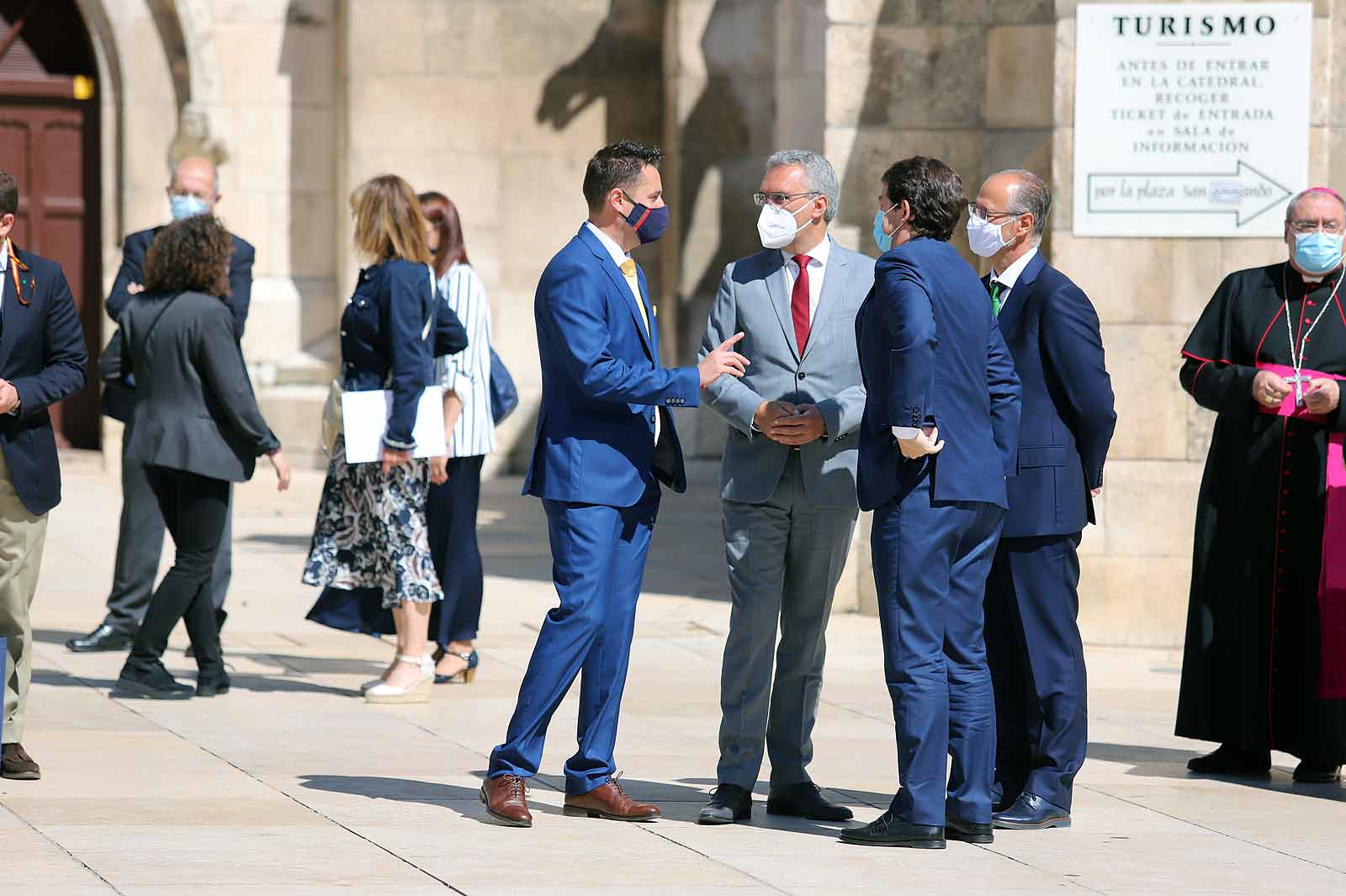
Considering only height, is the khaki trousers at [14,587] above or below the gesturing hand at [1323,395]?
below

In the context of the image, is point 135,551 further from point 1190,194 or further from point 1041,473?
point 1190,194

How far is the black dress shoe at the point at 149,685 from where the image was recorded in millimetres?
8188

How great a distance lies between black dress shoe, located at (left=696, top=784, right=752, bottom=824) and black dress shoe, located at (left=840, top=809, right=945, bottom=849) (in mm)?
369

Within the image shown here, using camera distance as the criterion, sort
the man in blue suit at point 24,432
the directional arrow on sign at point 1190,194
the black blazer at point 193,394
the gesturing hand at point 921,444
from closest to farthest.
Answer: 1. the gesturing hand at point 921,444
2. the man in blue suit at point 24,432
3. the black blazer at point 193,394
4. the directional arrow on sign at point 1190,194

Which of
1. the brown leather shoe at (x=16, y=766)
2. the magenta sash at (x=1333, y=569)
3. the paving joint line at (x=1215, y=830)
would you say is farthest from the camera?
the magenta sash at (x=1333, y=569)

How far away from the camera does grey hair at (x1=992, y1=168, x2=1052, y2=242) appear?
21.2 ft

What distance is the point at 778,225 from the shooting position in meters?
6.24

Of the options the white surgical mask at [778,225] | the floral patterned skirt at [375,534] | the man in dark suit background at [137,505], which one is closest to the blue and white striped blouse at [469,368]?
the floral patterned skirt at [375,534]

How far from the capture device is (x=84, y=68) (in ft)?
57.9

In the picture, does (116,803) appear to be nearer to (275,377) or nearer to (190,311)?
(190,311)

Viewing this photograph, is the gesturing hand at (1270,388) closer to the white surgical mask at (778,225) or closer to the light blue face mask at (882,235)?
the light blue face mask at (882,235)

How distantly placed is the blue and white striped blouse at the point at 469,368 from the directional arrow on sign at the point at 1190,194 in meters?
2.78

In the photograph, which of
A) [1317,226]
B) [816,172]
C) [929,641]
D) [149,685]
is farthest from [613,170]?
[149,685]

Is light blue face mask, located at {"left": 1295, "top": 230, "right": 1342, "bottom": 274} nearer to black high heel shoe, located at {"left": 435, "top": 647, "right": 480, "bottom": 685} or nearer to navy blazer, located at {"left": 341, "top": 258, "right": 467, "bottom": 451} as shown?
navy blazer, located at {"left": 341, "top": 258, "right": 467, "bottom": 451}
